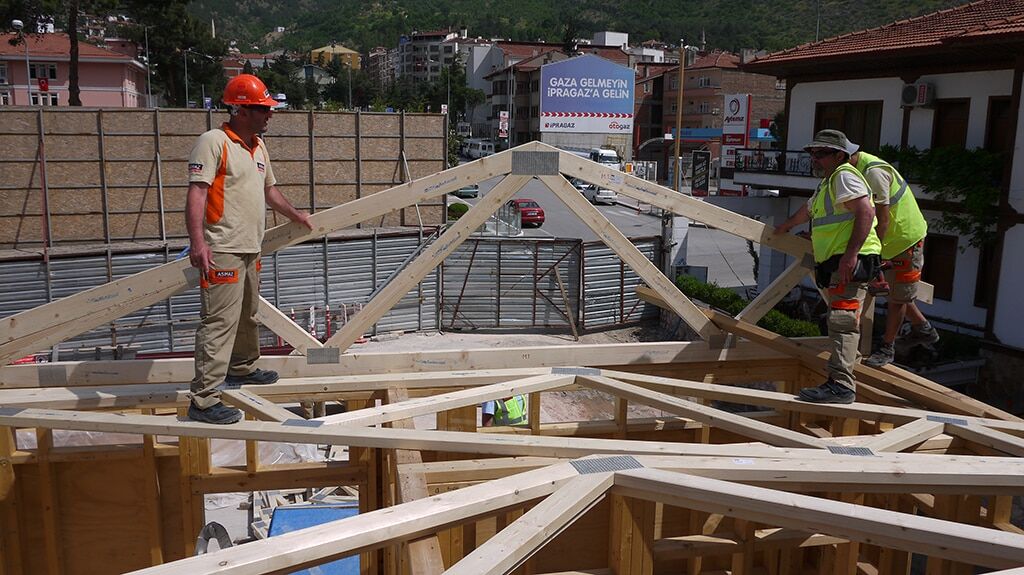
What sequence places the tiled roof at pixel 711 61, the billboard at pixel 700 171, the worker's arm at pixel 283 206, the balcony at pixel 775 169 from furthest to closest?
the tiled roof at pixel 711 61, the billboard at pixel 700 171, the balcony at pixel 775 169, the worker's arm at pixel 283 206

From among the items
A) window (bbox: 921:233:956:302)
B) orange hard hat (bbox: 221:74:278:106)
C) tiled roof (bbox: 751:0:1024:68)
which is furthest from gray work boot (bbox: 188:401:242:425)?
window (bbox: 921:233:956:302)

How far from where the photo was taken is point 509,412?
883 cm

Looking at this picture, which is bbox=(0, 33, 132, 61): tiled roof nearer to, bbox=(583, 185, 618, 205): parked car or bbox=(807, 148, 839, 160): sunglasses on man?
bbox=(583, 185, 618, 205): parked car

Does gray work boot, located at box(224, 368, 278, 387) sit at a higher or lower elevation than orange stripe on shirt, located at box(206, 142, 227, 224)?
lower

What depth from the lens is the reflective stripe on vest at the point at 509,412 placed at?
8648mm

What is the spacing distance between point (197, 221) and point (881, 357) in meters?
4.95

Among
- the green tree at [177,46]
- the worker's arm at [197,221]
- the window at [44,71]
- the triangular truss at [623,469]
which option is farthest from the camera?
the window at [44,71]

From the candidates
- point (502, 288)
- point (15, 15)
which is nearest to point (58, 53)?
point (15, 15)

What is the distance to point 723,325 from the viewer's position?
6586 millimetres

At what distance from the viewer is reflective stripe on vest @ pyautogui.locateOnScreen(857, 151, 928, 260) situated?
19.3 feet

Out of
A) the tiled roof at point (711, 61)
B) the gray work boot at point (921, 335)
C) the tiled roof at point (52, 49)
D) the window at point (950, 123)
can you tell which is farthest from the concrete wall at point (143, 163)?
the tiled roof at point (711, 61)

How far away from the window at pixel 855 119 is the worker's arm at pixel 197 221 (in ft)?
59.3

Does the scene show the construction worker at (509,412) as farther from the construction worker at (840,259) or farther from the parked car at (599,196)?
the parked car at (599,196)

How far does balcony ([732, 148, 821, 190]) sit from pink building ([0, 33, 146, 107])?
187 feet
